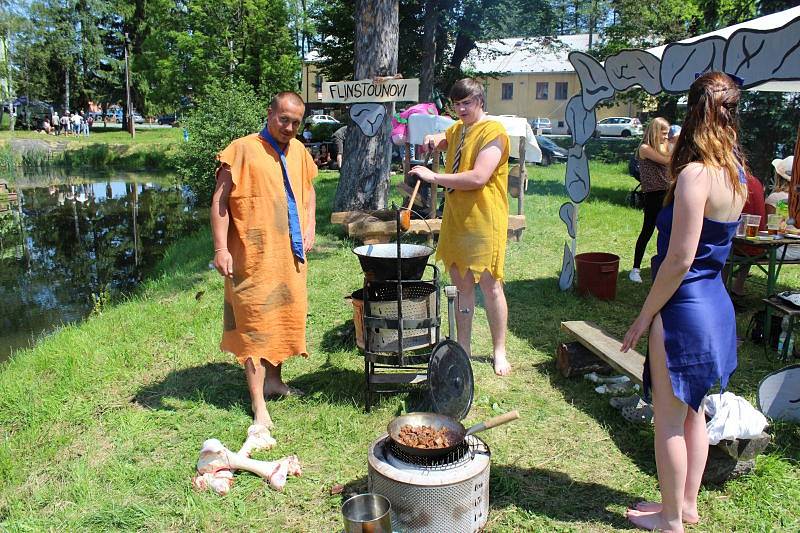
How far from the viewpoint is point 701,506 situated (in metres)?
2.99

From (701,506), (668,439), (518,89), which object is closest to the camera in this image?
(668,439)

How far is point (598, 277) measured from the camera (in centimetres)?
630

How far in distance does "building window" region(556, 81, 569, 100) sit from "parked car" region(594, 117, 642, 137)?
979cm

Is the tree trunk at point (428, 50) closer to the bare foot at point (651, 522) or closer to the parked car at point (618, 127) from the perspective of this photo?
the parked car at point (618, 127)

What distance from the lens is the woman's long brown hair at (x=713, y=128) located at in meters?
2.35

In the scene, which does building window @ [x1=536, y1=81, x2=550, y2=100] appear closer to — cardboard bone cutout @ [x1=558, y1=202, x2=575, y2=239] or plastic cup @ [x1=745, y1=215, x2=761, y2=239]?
cardboard bone cutout @ [x1=558, y1=202, x2=575, y2=239]

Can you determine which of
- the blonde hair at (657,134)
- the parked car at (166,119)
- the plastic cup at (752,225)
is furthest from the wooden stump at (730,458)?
the parked car at (166,119)

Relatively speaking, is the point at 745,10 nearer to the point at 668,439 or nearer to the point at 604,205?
the point at 604,205

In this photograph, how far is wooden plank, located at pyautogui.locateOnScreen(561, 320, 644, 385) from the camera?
3889 mm

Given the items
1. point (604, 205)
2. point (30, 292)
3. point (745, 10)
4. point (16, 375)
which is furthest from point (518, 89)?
point (16, 375)

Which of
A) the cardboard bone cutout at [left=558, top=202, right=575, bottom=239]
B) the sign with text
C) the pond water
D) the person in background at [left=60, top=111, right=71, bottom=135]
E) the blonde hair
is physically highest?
the person in background at [left=60, top=111, right=71, bottom=135]

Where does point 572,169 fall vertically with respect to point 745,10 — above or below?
below

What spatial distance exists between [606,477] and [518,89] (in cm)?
4810

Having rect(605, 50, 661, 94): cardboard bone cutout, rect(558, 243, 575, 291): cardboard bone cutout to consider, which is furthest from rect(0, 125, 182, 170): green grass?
rect(605, 50, 661, 94): cardboard bone cutout
